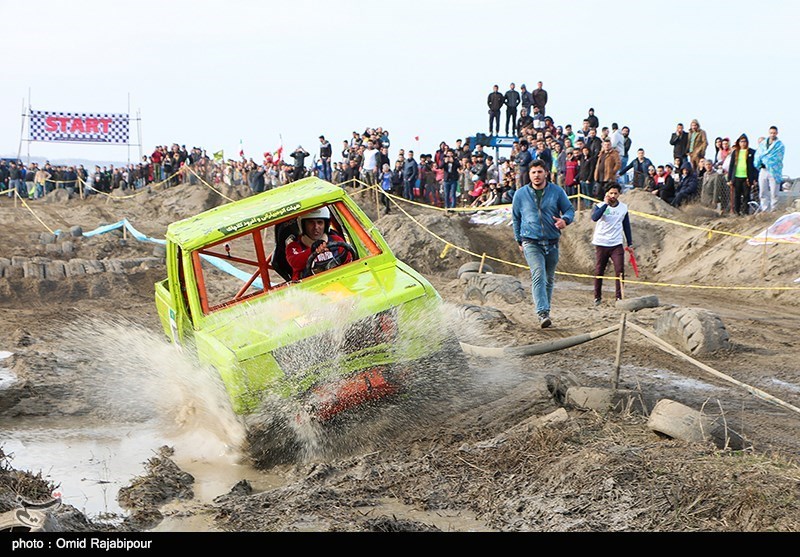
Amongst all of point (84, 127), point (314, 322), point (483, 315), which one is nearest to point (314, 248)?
point (314, 322)

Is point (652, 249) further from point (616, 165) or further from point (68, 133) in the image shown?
point (68, 133)

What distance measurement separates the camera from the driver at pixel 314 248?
23.1ft

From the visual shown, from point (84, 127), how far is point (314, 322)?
128 feet

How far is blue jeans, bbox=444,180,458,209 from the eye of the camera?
21719 mm

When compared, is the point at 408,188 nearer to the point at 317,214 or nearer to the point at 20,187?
the point at 317,214

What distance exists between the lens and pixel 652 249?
1747cm

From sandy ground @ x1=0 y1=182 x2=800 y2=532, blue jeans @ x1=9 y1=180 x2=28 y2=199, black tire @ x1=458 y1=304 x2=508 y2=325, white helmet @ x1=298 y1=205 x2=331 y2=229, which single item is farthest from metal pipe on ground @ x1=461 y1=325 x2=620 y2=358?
blue jeans @ x1=9 y1=180 x2=28 y2=199

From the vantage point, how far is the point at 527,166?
60.7 ft

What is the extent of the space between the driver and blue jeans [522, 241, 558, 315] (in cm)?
297

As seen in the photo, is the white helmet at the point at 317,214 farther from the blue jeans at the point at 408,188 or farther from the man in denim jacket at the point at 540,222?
the blue jeans at the point at 408,188

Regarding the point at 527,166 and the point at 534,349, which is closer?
the point at 534,349

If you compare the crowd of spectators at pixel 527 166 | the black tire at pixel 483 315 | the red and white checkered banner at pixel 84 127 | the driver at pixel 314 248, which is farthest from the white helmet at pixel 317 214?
the red and white checkered banner at pixel 84 127

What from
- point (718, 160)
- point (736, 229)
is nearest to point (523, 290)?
point (736, 229)
